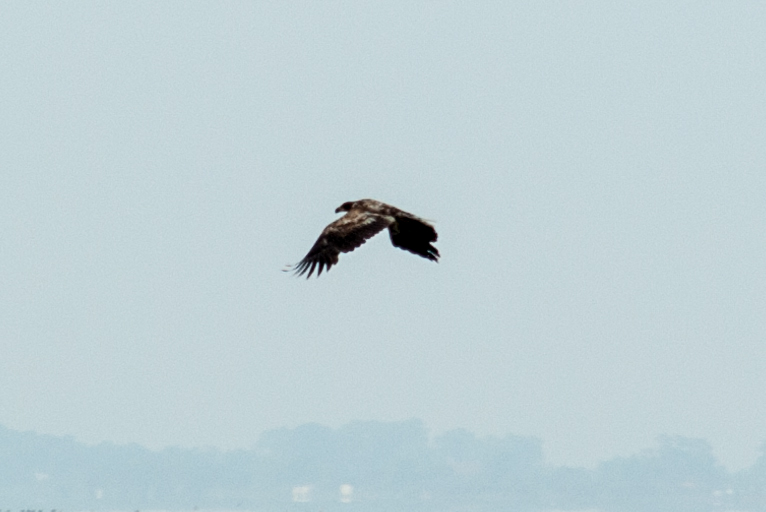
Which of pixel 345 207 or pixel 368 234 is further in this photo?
pixel 345 207

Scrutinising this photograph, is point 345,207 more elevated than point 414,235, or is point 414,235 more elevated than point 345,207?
point 345,207

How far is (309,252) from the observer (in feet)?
75.3

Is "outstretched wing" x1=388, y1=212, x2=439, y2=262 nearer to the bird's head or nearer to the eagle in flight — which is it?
the eagle in flight

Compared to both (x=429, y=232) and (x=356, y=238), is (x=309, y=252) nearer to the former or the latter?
(x=356, y=238)

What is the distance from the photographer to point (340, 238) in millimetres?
22922

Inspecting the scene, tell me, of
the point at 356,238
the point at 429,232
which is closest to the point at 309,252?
the point at 356,238

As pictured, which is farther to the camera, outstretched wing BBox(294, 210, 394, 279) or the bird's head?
the bird's head

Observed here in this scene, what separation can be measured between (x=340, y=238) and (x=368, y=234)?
0.61 metres

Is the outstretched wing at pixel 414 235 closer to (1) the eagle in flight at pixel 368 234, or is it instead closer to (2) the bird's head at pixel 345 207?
(1) the eagle in flight at pixel 368 234

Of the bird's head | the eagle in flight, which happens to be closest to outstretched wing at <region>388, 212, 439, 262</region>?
the eagle in flight

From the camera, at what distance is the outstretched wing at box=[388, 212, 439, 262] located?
23.0 meters

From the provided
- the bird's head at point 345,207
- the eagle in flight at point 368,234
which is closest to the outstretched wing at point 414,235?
the eagle in flight at point 368,234

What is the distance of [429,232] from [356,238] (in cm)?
156

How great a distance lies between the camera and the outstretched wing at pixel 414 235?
2297 centimetres
